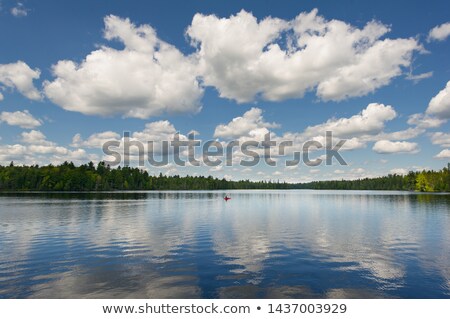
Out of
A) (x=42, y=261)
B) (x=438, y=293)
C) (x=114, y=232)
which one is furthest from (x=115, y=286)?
(x=114, y=232)

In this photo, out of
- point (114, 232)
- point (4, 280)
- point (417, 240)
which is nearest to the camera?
point (4, 280)

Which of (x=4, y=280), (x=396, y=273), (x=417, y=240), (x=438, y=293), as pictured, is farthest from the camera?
(x=417, y=240)

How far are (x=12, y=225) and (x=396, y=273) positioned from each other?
193 feet

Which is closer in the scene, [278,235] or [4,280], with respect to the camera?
[4,280]

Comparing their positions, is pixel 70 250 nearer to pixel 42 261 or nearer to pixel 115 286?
pixel 42 261

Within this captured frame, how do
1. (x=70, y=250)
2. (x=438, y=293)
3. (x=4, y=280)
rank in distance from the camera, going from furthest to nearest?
(x=70, y=250), (x=4, y=280), (x=438, y=293)

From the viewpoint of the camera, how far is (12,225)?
178ft

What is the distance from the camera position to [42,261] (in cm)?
3019

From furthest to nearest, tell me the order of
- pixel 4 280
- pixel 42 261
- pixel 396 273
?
pixel 42 261
pixel 396 273
pixel 4 280

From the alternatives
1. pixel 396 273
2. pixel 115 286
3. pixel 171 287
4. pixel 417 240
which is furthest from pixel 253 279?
pixel 417 240
